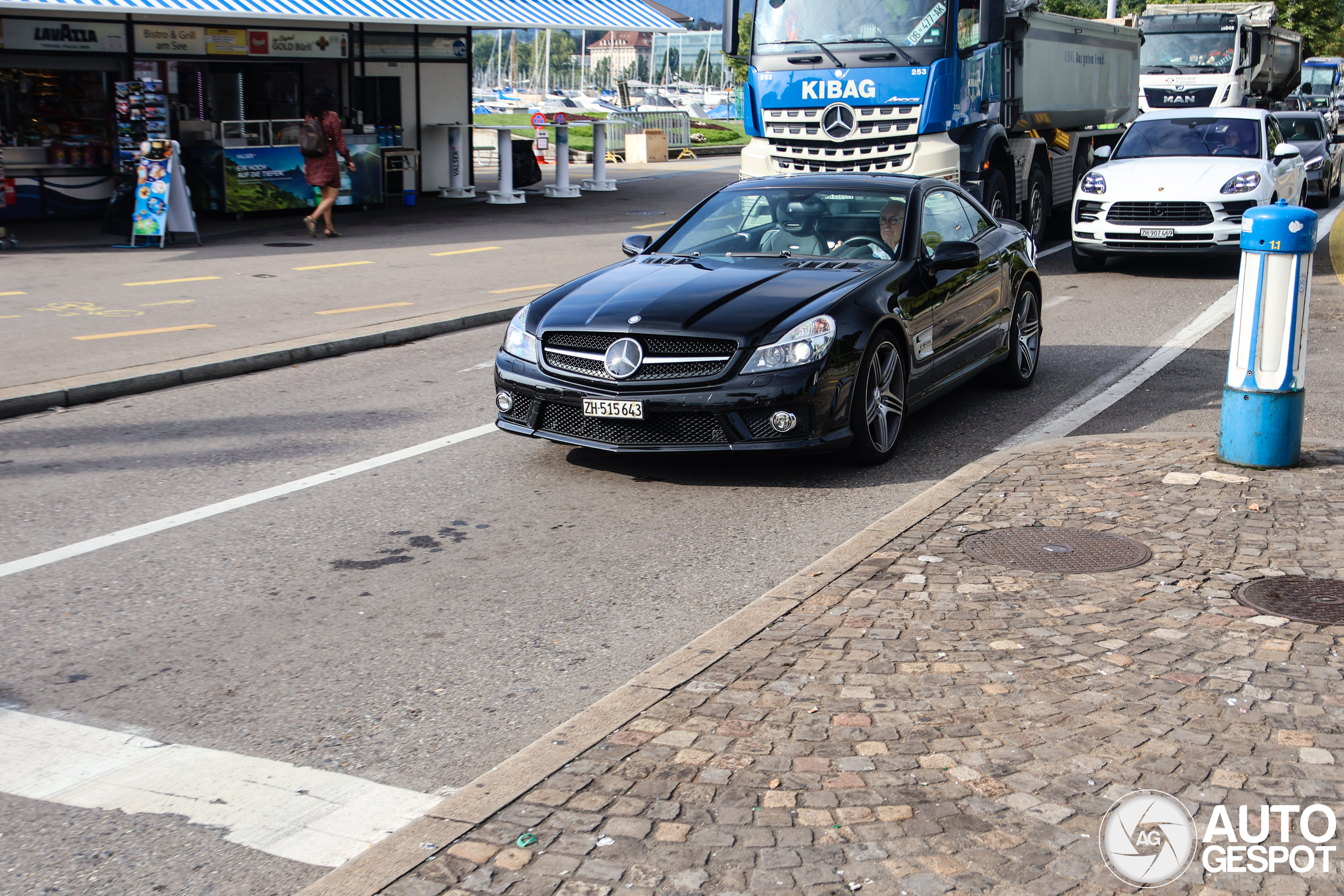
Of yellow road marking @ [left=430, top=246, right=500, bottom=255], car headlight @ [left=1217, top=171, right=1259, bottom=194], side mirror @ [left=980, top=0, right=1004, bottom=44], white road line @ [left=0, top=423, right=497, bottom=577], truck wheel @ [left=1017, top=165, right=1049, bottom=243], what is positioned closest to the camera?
white road line @ [left=0, top=423, right=497, bottom=577]

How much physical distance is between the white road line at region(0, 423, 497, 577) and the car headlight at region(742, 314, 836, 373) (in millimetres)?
2201

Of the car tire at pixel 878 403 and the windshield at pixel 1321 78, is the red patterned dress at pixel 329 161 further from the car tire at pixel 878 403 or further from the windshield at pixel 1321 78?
the windshield at pixel 1321 78

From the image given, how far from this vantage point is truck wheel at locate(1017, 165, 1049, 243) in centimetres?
1845

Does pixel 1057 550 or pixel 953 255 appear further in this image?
pixel 953 255

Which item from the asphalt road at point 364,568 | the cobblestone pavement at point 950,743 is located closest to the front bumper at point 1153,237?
the asphalt road at point 364,568

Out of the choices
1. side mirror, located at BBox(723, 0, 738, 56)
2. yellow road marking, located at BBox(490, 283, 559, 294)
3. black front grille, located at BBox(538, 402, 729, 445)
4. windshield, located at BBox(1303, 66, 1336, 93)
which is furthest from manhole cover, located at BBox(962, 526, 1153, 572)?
windshield, located at BBox(1303, 66, 1336, 93)

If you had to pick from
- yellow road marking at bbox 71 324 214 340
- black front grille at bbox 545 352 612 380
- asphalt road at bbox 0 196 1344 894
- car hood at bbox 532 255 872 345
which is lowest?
asphalt road at bbox 0 196 1344 894

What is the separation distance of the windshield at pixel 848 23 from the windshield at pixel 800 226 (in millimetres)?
7497

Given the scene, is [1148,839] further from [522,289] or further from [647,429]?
[522,289]

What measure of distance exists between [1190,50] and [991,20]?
18.4 metres

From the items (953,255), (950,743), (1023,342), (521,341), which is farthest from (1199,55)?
(950,743)

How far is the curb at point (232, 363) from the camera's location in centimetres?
948

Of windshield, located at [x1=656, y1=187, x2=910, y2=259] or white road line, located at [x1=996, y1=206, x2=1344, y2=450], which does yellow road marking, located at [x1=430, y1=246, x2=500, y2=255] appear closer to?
white road line, located at [x1=996, y1=206, x2=1344, y2=450]

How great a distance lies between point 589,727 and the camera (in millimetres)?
4160
